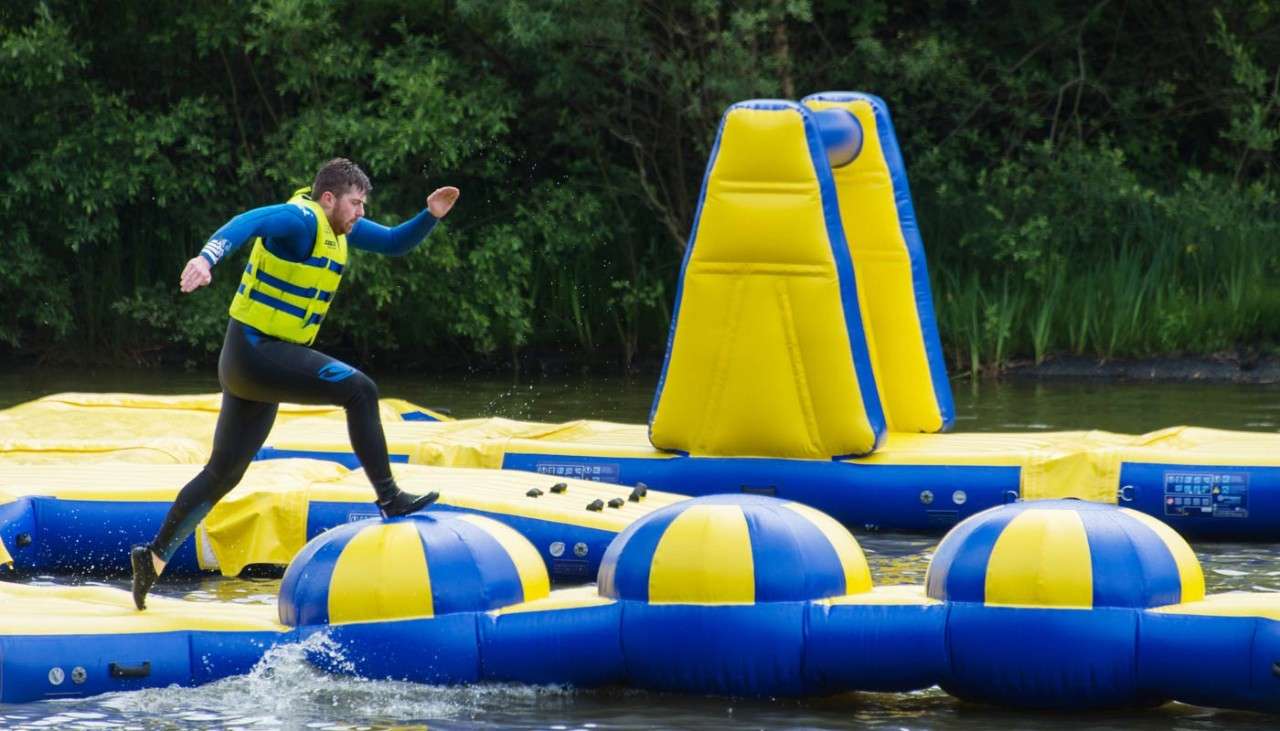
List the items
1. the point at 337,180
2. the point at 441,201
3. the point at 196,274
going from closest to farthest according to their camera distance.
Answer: the point at 196,274, the point at 337,180, the point at 441,201

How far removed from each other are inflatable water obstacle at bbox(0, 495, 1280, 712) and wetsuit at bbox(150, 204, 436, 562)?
320 millimetres

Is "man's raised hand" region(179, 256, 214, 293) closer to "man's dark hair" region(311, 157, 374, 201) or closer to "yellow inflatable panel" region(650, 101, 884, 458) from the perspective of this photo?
"man's dark hair" region(311, 157, 374, 201)

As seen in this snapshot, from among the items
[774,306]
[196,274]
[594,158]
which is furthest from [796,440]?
[594,158]

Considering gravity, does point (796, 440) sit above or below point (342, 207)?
below

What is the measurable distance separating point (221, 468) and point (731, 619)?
1785mm

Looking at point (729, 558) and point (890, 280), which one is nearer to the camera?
point (729, 558)

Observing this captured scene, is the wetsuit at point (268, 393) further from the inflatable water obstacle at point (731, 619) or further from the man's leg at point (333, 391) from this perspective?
the inflatable water obstacle at point (731, 619)

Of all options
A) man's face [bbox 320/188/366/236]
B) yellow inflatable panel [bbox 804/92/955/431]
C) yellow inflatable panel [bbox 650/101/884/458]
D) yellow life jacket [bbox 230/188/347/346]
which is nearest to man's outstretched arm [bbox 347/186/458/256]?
man's face [bbox 320/188/366/236]

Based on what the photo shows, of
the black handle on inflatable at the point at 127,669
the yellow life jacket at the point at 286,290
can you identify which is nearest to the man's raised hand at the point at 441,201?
the yellow life jacket at the point at 286,290

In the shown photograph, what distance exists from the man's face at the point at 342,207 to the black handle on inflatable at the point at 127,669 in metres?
1.58

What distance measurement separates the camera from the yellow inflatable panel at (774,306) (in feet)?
29.8

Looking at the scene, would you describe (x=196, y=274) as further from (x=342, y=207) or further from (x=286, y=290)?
(x=342, y=207)

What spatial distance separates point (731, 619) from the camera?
241 inches

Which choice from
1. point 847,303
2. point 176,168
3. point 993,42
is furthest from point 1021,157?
point 847,303
